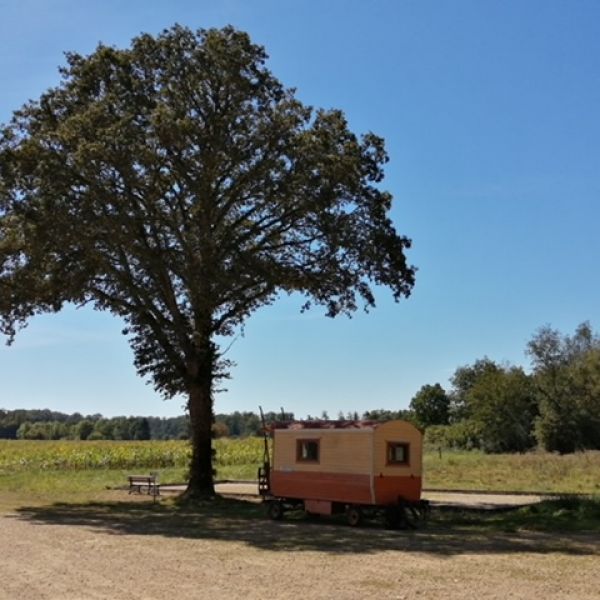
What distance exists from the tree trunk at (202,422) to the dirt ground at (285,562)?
8552 mm

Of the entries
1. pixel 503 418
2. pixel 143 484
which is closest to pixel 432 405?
pixel 503 418

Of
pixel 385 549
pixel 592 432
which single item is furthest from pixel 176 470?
pixel 592 432

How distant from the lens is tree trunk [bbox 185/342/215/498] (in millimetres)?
29828

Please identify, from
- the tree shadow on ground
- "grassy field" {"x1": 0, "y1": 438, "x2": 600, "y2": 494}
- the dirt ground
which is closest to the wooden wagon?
the tree shadow on ground

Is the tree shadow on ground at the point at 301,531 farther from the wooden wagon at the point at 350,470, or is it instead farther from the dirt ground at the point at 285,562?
the wooden wagon at the point at 350,470

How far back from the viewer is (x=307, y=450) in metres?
22.9

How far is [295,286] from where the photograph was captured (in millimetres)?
28359

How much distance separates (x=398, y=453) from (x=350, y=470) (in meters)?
1.42

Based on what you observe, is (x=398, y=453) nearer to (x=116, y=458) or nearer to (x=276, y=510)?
(x=276, y=510)

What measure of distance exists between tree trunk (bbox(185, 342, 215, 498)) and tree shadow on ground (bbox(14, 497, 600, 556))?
2.62m

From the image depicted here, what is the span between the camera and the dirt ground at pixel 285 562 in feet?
37.3

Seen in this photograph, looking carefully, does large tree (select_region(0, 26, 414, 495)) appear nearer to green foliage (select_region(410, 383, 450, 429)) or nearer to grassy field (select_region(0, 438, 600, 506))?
grassy field (select_region(0, 438, 600, 506))

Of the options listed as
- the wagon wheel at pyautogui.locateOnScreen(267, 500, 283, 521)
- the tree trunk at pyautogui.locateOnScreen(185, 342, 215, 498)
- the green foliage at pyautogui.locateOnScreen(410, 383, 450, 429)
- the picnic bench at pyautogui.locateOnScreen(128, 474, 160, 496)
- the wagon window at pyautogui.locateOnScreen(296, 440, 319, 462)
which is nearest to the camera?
the wagon window at pyautogui.locateOnScreen(296, 440, 319, 462)

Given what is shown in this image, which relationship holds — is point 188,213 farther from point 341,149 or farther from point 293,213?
point 341,149
